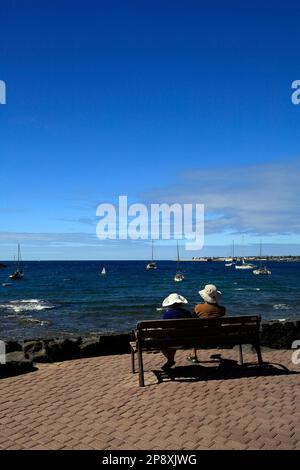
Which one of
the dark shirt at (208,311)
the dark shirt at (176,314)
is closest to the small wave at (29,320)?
the dark shirt at (208,311)

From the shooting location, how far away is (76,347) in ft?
31.4

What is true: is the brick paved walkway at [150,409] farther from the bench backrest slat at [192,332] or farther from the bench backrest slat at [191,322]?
the bench backrest slat at [191,322]

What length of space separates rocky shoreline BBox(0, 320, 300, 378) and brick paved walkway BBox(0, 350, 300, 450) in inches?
14.0

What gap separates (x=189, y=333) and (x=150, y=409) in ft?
5.79

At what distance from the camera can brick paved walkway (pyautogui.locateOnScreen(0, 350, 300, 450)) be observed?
517 cm

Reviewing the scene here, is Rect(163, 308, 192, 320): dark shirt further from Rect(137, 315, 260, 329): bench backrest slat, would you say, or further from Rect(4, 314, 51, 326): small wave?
Rect(4, 314, 51, 326): small wave

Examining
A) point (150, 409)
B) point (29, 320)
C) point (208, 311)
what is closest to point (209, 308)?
point (208, 311)

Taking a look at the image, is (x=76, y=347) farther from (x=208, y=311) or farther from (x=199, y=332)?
(x=199, y=332)

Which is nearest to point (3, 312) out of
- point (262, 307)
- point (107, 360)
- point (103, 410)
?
point (262, 307)

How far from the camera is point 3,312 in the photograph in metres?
36.3
